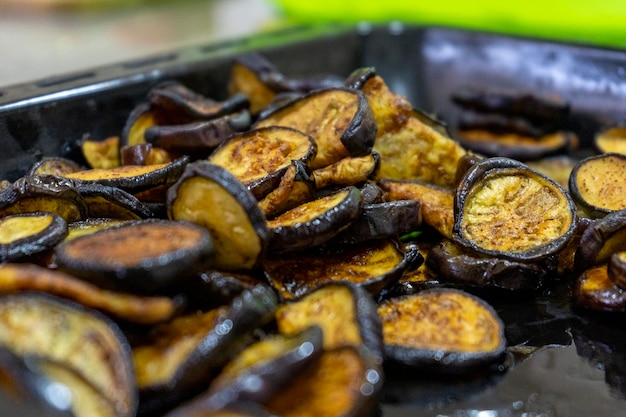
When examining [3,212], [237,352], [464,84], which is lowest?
[464,84]

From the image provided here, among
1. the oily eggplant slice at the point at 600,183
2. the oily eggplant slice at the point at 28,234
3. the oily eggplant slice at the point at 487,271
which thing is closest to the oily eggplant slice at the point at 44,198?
the oily eggplant slice at the point at 28,234

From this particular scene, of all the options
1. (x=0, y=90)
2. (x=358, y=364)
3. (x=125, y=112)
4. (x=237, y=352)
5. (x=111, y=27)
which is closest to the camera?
(x=358, y=364)

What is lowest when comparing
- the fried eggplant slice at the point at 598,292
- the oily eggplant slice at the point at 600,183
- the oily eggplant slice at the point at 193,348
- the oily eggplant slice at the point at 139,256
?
the fried eggplant slice at the point at 598,292

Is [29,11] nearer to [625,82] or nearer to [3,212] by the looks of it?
[3,212]

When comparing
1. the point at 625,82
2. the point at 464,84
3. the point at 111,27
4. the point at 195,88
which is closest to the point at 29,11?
the point at 111,27

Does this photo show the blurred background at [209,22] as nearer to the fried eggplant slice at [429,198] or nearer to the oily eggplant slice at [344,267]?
the fried eggplant slice at [429,198]

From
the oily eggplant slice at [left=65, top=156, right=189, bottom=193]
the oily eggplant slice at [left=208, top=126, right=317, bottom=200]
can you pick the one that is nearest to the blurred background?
the oily eggplant slice at [left=65, top=156, right=189, bottom=193]
